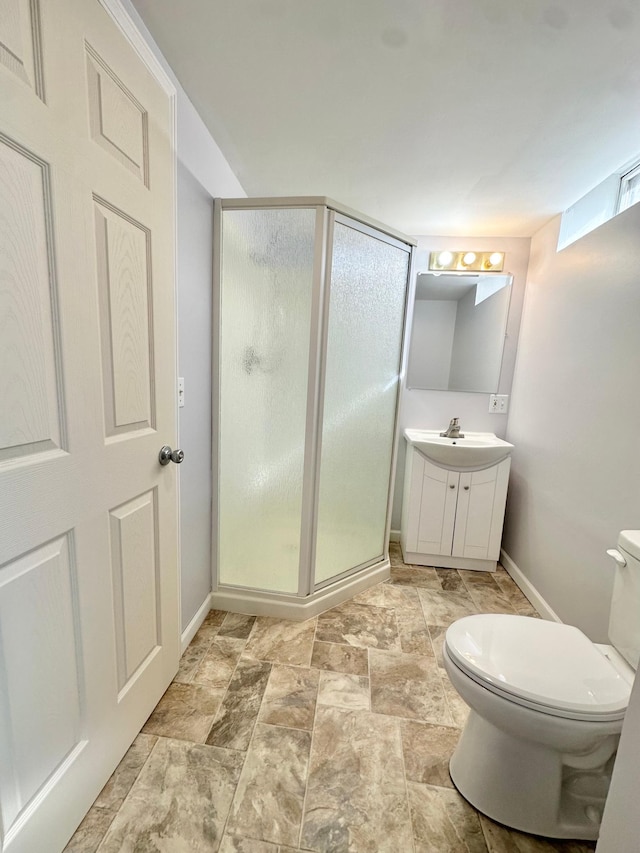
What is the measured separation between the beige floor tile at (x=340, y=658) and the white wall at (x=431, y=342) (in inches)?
66.8

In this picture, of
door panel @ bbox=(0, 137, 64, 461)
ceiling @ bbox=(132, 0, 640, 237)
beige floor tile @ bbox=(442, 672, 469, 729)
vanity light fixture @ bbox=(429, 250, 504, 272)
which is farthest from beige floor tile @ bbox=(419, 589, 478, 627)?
ceiling @ bbox=(132, 0, 640, 237)

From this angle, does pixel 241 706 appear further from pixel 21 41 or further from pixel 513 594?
pixel 21 41

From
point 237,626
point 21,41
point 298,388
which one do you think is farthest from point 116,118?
point 237,626

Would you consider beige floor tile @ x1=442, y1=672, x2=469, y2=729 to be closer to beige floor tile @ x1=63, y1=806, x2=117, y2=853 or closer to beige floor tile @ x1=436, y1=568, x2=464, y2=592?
beige floor tile @ x1=436, y1=568, x2=464, y2=592

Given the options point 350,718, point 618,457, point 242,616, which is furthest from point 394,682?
point 618,457

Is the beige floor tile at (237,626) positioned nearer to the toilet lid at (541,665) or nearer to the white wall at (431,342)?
the toilet lid at (541,665)

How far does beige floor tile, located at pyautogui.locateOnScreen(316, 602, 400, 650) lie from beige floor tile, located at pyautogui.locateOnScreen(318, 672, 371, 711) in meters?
0.19

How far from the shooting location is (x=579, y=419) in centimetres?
163

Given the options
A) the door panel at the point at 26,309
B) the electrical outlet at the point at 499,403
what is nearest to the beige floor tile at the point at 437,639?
the electrical outlet at the point at 499,403

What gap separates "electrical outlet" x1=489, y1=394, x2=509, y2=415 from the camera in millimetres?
2414

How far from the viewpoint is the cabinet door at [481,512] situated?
2.13 m

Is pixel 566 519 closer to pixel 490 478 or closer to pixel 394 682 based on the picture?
pixel 490 478

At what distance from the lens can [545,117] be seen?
1245 mm

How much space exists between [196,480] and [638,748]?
1.45 meters
